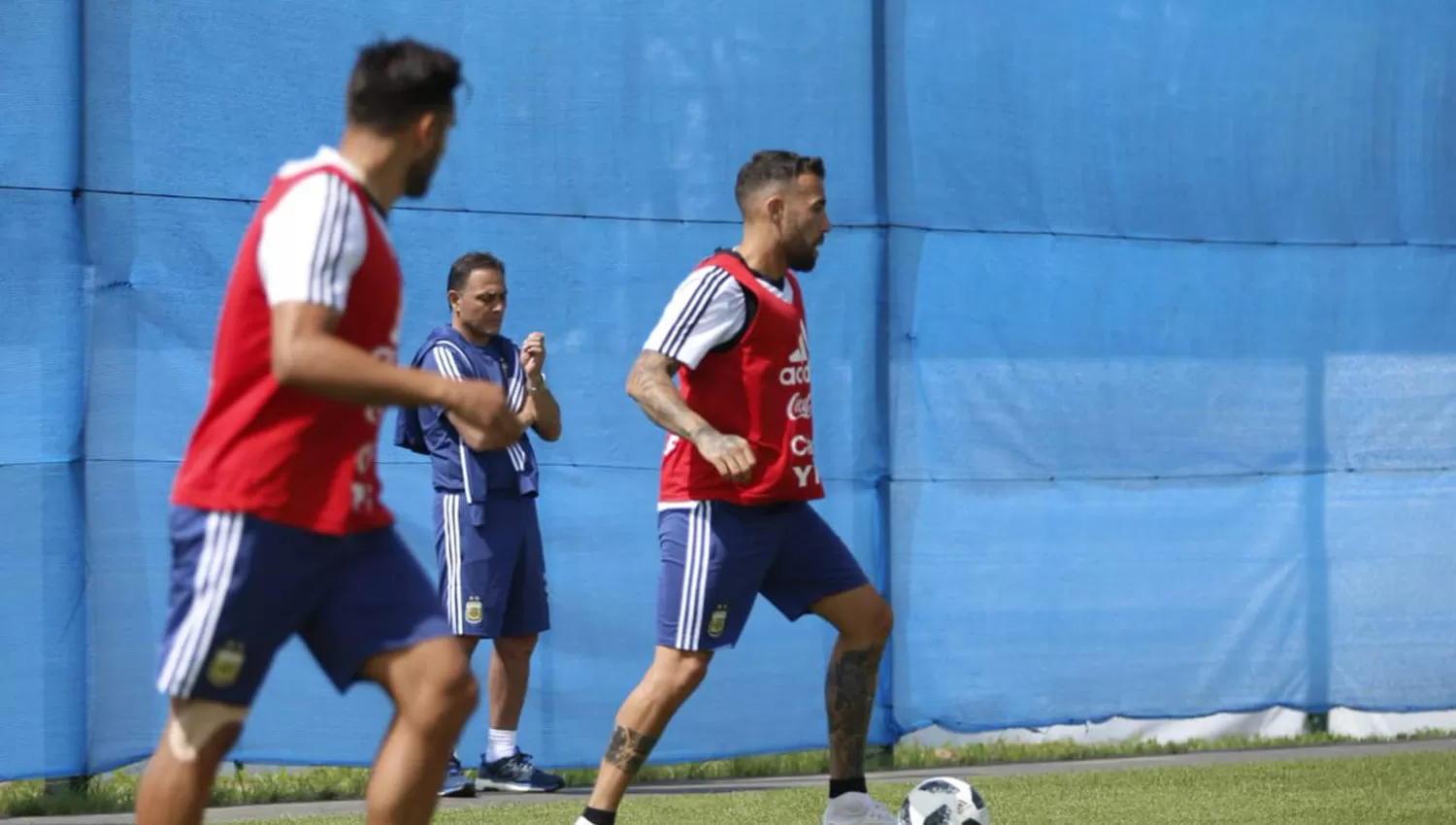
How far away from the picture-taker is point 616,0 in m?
7.26

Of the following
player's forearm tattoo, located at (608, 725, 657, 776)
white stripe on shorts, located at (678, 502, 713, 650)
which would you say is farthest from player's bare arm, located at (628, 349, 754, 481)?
player's forearm tattoo, located at (608, 725, 657, 776)

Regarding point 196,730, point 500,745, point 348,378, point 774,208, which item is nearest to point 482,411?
point 348,378

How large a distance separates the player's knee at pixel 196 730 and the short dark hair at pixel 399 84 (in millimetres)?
1034

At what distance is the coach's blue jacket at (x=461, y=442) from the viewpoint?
21.8 ft

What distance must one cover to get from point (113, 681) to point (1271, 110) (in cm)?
502

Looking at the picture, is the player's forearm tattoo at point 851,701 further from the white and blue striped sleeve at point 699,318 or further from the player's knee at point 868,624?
the white and blue striped sleeve at point 699,318

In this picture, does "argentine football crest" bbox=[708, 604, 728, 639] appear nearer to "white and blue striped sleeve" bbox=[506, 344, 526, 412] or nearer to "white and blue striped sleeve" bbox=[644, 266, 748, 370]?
"white and blue striped sleeve" bbox=[644, 266, 748, 370]

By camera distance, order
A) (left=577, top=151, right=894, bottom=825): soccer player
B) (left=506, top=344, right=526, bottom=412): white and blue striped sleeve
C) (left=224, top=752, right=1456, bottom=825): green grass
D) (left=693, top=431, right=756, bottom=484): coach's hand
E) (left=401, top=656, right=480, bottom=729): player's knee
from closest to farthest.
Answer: (left=401, top=656, right=480, bottom=729): player's knee < (left=693, top=431, right=756, bottom=484): coach's hand < (left=577, top=151, right=894, bottom=825): soccer player < (left=224, top=752, right=1456, bottom=825): green grass < (left=506, top=344, right=526, bottom=412): white and blue striped sleeve

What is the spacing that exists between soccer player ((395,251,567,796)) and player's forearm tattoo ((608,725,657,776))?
1.67 metres

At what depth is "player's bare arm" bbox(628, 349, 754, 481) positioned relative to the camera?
4703 millimetres

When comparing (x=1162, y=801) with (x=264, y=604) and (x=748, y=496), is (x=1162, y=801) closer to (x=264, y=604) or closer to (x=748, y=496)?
(x=748, y=496)

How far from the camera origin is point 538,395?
21.4ft

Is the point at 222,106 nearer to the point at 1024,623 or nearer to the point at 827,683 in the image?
the point at 827,683

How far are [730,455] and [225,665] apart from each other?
164cm
